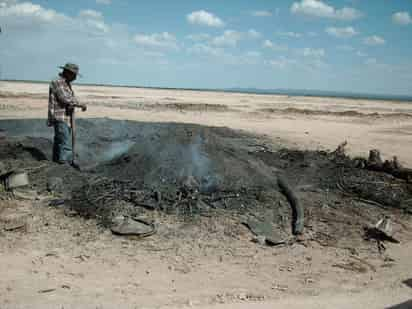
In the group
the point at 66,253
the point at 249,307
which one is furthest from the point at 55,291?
the point at 249,307

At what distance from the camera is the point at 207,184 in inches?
220

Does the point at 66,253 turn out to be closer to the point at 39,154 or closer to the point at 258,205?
the point at 258,205

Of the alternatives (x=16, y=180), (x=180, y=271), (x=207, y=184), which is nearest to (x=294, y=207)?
(x=207, y=184)

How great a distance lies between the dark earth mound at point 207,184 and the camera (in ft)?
16.6

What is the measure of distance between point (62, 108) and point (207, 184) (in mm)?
2724

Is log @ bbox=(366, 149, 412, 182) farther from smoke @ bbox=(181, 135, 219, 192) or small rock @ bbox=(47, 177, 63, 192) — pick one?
small rock @ bbox=(47, 177, 63, 192)

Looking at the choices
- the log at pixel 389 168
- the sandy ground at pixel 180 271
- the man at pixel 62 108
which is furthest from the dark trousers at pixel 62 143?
the log at pixel 389 168

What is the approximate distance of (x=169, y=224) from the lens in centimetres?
470

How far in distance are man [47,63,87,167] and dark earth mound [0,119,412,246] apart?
11.7 inches

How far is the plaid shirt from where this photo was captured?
20.4 feet

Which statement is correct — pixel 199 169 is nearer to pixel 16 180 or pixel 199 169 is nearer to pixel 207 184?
pixel 207 184

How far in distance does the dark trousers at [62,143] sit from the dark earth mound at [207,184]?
202mm

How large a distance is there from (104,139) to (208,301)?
5.73 m

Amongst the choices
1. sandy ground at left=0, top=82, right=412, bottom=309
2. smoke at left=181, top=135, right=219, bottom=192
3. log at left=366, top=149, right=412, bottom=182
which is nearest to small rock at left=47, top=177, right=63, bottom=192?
sandy ground at left=0, top=82, right=412, bottom=309
